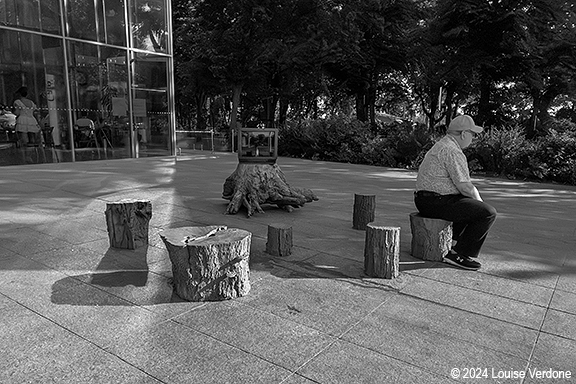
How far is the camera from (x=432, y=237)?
15.5 ft

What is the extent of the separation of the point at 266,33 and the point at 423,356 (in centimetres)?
2005

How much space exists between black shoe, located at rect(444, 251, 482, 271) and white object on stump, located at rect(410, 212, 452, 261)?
0.08 m

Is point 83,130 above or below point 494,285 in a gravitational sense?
above

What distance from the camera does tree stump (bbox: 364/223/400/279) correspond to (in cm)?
413

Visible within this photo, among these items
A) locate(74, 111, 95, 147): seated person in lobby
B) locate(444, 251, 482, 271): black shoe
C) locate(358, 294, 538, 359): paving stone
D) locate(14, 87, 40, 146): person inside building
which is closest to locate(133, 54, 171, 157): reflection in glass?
locate(74, 111, 95, 147): seated person in lobby

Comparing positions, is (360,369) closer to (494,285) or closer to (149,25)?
(494,285)

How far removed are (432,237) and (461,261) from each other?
1.25 ft

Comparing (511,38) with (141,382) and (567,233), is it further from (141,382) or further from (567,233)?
(141,382)

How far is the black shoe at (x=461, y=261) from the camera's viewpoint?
14.8 feet

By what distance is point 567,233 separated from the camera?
6.26 metres

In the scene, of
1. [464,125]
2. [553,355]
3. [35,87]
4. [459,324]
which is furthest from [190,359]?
[35,87]

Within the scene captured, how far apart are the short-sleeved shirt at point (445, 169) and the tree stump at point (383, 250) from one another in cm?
93

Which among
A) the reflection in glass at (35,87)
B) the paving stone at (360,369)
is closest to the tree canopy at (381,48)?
the reflection in glass at (35,87)

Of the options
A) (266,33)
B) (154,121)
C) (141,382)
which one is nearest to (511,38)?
(266,33)
